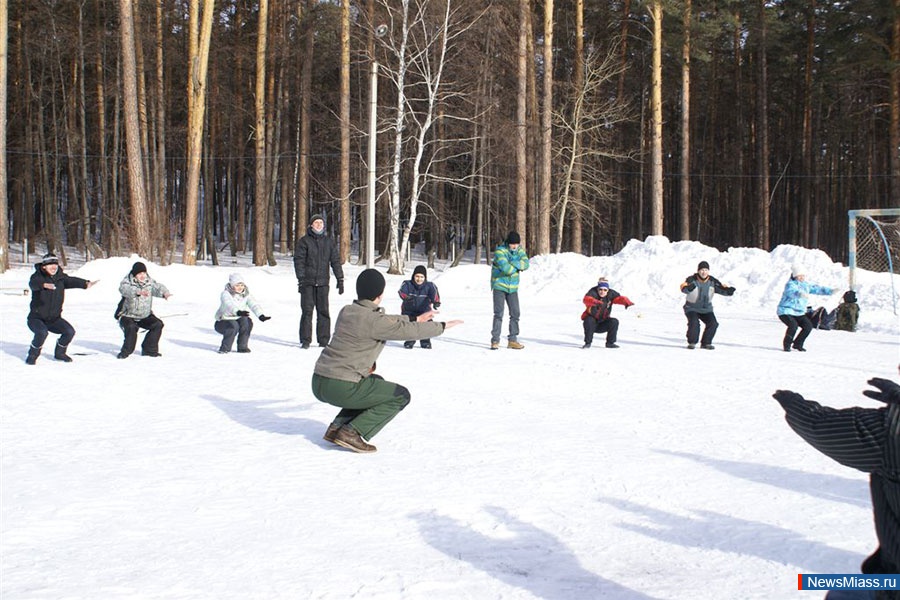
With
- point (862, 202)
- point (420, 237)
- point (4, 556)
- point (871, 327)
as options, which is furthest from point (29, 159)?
point (862, 202)

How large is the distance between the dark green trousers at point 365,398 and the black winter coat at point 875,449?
13.7ft

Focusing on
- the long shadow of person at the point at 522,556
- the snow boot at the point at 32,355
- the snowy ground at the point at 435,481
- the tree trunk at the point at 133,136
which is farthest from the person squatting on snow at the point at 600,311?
the tree trunk at the point at 133,136

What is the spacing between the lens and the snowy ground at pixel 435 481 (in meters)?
4.09

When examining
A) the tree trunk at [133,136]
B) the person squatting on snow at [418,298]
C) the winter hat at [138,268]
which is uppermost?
the tree trunk at [133,136]

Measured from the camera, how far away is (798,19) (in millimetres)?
36969

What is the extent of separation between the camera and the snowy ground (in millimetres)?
4086

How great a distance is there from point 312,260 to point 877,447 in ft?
33.1

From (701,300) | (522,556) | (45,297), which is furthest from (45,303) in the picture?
(701,300)

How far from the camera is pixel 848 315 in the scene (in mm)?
16781

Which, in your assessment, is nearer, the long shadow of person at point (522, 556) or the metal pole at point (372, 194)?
the long shadow of person at point (522, 556)

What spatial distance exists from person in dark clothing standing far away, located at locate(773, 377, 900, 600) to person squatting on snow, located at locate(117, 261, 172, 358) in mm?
9973

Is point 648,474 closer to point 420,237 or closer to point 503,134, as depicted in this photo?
point 503,134

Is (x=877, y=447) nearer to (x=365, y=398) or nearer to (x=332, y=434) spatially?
(x=365, y=398)

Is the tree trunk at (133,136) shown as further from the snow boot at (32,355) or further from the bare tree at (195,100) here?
the snow boot at (32,355)
